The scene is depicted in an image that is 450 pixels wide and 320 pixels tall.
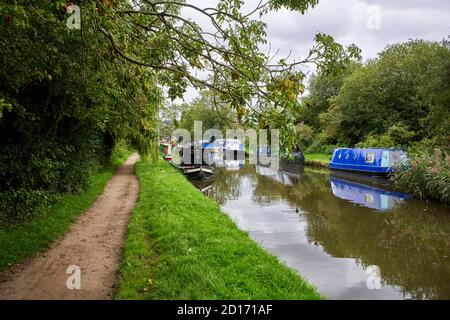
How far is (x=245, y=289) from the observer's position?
16.2 ft

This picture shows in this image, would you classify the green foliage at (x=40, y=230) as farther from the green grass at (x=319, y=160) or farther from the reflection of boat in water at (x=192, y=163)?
the green grass at (x=319, y=160)

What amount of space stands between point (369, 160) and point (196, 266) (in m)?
17.6

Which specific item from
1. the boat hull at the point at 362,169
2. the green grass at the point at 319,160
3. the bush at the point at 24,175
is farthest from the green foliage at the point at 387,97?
the bush at the point at 24,175

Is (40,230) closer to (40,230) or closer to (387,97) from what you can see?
(40,230)

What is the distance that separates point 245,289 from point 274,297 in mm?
394

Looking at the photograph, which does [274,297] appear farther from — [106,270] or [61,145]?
[61,145]

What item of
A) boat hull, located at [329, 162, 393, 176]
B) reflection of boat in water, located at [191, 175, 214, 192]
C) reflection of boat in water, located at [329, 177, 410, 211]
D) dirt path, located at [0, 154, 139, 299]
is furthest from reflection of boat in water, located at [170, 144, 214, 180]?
dirt path, located at [0, 154, 139, 299]

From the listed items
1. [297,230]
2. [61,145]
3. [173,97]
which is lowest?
[297,230]

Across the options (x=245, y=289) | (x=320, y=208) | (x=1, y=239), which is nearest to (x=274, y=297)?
(x=245, y=289)

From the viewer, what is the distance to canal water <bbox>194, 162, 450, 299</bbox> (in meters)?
6.98

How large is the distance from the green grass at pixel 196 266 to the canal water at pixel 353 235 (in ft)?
4.53

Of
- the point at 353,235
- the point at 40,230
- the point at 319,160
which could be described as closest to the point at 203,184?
the point at 353,235

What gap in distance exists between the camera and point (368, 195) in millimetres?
15914
